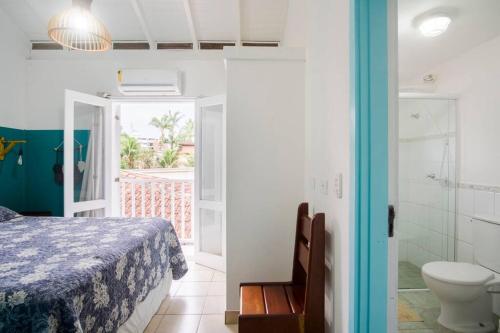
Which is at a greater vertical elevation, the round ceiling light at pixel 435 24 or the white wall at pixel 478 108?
the round ceiling light at pixel 435 24

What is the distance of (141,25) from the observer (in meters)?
3.29

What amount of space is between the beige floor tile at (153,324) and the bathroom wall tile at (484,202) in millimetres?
2829

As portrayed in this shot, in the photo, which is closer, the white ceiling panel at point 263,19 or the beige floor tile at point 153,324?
the beige floor tile at point 153,324

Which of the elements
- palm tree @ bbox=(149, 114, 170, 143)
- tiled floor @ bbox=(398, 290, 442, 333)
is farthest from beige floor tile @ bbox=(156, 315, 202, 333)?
palm tree @ bbox=(149, 114, 170, 143)

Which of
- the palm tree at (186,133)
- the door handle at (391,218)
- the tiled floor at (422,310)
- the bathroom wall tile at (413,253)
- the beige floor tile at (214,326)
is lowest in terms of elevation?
the beige floor tile at (214,326)

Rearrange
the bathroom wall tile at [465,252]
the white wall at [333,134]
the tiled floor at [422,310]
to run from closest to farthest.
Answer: the white wall at [333,134] → the tiled floor at [422,310] → the bathroom wall tile at [465,252]

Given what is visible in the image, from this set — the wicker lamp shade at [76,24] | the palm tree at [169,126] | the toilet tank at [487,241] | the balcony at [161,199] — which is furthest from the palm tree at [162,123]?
the toilet tank at [487,241]

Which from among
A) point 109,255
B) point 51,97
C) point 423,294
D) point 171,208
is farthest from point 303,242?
point 51,97

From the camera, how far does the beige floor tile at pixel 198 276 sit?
118 inches

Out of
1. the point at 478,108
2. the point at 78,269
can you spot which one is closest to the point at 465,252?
the point at 478,108

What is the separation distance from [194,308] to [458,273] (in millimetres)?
2087

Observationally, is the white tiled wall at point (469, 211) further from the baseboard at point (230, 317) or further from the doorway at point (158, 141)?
the doorway at point (158, 141)

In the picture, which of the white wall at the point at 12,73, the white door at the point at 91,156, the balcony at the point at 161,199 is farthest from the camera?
the balcony at the point at 161,199

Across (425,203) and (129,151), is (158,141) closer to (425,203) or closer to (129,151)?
(129,151)
